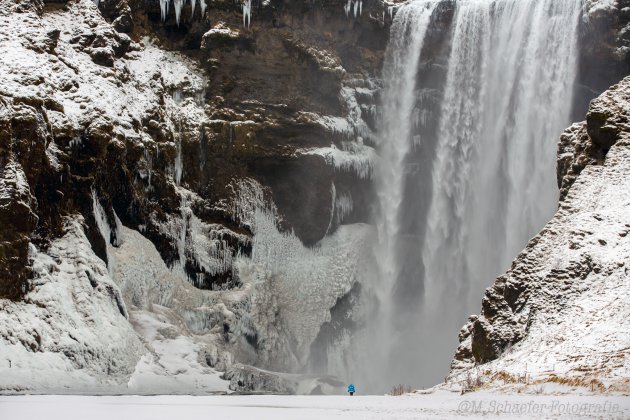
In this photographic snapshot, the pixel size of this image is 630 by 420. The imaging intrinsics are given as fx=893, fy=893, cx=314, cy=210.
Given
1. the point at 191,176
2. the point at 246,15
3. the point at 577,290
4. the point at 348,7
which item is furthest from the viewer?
the point at 348,7

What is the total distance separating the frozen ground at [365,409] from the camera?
67.9 ft

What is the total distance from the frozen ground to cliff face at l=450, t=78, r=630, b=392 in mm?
3059

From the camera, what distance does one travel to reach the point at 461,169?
189 ft

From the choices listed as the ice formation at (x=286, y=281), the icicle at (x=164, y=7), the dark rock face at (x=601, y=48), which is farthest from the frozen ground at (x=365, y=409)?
the icicle at (x=164, y=7)

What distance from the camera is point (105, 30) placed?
5253 cm

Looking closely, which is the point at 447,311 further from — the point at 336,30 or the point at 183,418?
the point at 183,418

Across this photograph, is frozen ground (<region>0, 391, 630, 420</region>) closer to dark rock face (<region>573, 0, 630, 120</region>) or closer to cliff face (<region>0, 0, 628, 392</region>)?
cliff face (<region>0, 0, 628, 392</region>)

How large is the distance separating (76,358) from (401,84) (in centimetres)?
2986

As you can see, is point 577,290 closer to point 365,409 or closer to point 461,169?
point 365,409

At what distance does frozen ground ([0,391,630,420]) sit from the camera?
2070 cm

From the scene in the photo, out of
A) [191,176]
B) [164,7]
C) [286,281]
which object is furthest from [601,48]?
[164,7]

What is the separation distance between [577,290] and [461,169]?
26264 mm

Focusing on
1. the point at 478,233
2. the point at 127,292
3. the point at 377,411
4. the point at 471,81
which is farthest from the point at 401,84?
the point at 377,411

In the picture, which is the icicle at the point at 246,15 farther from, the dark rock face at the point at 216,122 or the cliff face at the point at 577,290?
the cliff face at the point at 577,290
